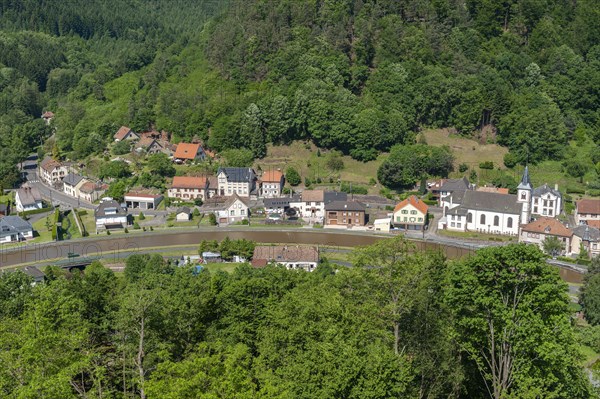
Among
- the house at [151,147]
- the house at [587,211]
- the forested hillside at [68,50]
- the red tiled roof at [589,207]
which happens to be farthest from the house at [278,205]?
the forested hillside at [68,50]

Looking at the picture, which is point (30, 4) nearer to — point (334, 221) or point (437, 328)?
point (334, 221)

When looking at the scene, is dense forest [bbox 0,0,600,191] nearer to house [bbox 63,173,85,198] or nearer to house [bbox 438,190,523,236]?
house [bbox 63,173,85,198]

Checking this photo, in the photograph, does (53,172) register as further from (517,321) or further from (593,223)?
(517,321)

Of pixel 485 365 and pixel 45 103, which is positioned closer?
pixel 485 365

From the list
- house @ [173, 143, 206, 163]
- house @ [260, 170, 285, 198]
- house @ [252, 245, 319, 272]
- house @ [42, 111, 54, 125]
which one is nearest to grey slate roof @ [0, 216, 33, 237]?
house @ [173, 143, 206, 163]

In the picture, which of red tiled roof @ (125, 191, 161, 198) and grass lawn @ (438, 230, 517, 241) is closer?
grass lawn @ (438, 230, 517, 241)

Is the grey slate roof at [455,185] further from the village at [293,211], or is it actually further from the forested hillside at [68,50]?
the forested hillside at [68,50]

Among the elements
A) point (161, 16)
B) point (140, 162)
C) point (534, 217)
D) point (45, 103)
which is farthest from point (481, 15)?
point (161, 16)
